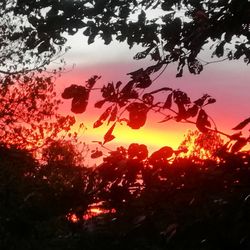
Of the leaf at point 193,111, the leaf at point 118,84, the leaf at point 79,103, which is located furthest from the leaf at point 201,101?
the leaf at point 79,103

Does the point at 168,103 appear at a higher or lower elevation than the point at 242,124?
higher

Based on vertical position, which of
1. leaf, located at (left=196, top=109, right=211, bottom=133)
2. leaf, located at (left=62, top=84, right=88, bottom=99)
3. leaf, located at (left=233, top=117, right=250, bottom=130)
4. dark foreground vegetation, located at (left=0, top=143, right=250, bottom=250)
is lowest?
dark foreground vegetation, located at (left=0, top=143, right=250, bottom=250)

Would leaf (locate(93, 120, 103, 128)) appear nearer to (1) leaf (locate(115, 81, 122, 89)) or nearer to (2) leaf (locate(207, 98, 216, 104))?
(1) leaf (locate(115, 81, 122, 89))

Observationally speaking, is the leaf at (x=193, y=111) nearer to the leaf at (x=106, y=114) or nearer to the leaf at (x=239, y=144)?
the leaf at (x=239, y=144)

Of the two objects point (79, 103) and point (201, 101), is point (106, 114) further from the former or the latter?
point (201, 101)

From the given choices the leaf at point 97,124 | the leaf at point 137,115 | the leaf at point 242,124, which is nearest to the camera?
the leaf at point 242,124

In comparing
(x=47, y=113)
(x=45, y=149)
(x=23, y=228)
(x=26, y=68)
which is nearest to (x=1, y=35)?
(x=26, y=68)

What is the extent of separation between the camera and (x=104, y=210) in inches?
96.4

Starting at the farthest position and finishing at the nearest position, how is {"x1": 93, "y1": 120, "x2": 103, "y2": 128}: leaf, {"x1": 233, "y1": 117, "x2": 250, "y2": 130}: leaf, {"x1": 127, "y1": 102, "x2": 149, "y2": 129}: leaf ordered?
{"x1": 93, "y1": 120, "x2": 103, "y2": 128}: leaf → {"x1": 127, "y1": 102, "x2": 149, "y2": 129}: leaf → {"x1": 233, "y1": 117, "x2": 250, "y2": 130}: leaf

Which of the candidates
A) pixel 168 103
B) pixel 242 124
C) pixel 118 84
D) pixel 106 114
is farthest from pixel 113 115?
pixel 242 124

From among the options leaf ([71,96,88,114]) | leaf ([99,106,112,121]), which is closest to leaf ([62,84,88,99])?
leaf ([71,96,88,114])

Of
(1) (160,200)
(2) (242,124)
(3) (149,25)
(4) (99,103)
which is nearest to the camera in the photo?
(2) (242,124)

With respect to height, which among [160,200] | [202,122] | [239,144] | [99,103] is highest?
[99,103]

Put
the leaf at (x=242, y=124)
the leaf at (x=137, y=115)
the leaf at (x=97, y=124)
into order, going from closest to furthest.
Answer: the leaf at (x=242, y=124) < the leaf at (x=137, y=115) < the leaf at (x=97, y=124)
